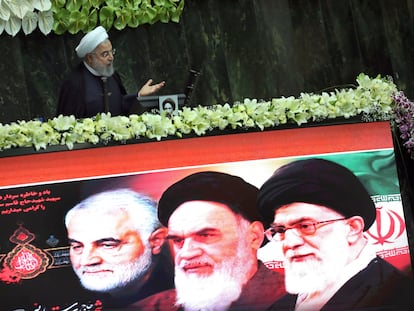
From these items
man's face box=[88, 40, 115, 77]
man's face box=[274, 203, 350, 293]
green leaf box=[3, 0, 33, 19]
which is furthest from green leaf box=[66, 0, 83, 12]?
man's face box=[274, 203, 350, 293]

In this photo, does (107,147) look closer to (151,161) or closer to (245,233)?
(151,161)

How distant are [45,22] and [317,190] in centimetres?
217

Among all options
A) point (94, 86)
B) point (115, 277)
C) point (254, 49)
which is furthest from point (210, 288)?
point (254, 49)

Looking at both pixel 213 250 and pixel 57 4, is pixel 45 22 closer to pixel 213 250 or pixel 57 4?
pixel 57 4

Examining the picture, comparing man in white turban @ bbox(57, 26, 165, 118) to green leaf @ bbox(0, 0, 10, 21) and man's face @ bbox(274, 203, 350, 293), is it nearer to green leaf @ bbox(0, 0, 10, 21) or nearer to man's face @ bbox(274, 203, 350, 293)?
green leaf @ bbox(0, 0, 10, 21)

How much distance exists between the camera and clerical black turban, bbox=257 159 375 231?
11.2 feet

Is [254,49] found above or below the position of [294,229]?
above

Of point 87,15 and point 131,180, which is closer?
point 131,180

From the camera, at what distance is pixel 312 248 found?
3.40 metres

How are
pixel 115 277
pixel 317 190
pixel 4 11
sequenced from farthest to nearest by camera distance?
pixel 4 11 < pixel 317 190 < pixel 115 277

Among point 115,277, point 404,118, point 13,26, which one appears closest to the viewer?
point 115,277

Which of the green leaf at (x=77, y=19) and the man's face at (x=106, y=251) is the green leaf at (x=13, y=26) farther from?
the man's face at (x=106, y=251)

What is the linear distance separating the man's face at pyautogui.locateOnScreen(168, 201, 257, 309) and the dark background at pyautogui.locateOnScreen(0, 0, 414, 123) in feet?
5.67

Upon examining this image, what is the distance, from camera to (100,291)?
333cm
